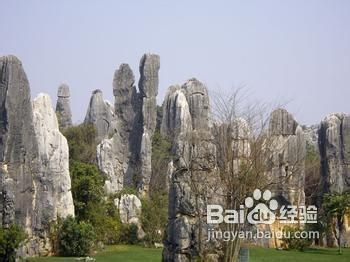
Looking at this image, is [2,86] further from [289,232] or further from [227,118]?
[289,232]

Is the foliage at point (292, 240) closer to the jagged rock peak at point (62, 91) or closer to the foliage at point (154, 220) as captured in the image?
the foliage at point (154, 220)

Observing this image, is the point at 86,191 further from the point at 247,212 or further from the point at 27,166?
the point at 247,212

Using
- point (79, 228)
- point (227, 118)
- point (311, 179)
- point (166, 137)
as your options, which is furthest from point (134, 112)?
point (227, 118)

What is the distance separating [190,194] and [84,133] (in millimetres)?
26483

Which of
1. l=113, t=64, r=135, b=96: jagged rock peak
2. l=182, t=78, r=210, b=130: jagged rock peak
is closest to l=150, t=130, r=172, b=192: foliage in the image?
l=182, t=78, r=210, b=130: jagged rock peak

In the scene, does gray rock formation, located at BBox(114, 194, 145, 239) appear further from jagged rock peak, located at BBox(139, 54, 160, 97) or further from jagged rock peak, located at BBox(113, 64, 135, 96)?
jagged rock peak, located at BBox(113, 64, 135, 96)

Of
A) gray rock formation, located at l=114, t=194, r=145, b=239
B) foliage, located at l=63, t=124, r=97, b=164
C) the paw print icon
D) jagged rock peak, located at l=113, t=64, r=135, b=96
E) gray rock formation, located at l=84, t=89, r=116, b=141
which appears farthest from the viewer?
gray rock formation, located at l=84, t=89, r=116, b=141

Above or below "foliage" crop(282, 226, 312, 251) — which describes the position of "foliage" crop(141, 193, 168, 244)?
above

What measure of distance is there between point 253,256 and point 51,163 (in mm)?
8454

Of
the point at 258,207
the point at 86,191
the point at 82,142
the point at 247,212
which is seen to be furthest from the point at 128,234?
the point at 247,212

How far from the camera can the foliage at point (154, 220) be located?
96.6 feet

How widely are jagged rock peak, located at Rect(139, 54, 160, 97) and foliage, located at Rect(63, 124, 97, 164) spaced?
4568mm

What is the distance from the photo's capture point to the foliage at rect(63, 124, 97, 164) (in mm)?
39938

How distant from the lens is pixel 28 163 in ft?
71.5
